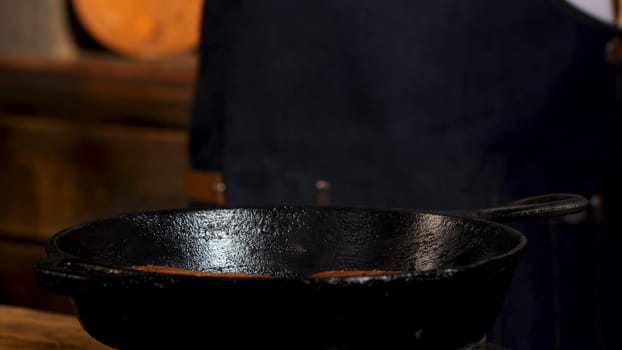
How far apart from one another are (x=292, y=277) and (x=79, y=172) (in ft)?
7.07

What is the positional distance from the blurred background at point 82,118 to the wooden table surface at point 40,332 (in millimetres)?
1403

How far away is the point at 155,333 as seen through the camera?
697mm

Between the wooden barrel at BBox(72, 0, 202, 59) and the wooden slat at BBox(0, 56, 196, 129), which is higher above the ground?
the wooden barrel at BBox(72, 0, 202, 59)

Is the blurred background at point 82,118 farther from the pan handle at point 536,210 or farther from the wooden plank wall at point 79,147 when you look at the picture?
the pan handle at point 536,210

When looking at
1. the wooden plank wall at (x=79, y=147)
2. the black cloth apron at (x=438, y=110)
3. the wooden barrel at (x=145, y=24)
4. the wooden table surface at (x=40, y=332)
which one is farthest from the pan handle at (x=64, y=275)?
the wooden barrel at (x=145, y=24)

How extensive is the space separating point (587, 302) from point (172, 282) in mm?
1172

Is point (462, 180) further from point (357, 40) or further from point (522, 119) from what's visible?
point (357, 40)

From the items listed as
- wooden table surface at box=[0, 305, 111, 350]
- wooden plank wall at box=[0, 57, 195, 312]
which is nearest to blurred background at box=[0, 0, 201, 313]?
wooden plank wall at box=[0, 57, 195, 312]

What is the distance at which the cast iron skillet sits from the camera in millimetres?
660

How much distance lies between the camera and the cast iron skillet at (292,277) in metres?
0.66

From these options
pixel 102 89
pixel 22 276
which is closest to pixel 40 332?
pixel 102 89

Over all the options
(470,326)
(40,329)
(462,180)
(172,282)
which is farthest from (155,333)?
(462,180)

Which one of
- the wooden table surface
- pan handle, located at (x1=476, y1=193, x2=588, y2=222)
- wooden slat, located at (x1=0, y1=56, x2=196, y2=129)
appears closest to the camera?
pan handle, located at (x1=476, y1=193, x2=588, y2=222)

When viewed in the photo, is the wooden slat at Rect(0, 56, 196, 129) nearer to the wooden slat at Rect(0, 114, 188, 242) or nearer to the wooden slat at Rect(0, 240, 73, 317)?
the wooden slat at Rect(0, 114, 188, 242)
